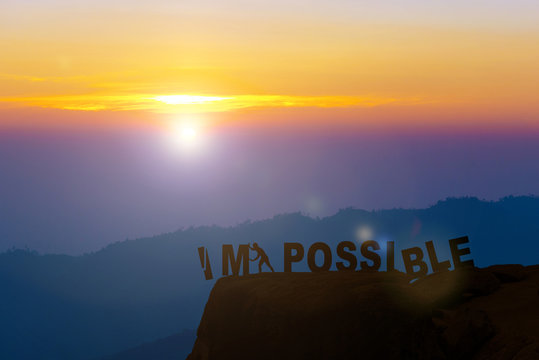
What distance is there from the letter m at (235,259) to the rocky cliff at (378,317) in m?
1.90

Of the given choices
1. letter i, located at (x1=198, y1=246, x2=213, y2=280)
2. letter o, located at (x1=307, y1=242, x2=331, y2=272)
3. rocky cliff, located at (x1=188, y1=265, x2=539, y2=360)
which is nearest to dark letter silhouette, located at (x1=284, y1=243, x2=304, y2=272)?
letter o, located at (x1=307, y1=242, x2=331, y2=272)

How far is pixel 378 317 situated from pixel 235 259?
12.9 m

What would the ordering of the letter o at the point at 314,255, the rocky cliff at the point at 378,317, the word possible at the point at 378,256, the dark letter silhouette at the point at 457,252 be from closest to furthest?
the rocky cliff at the point at 378,317 → the word possible at the point at 378,256 → the dark letter silhouette at the point at 457,252 → the letter o at the point at 314,255

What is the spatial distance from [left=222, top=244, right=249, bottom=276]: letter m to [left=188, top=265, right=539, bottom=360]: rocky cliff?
1.90 m

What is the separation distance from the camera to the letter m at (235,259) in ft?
103

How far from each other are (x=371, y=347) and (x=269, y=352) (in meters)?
5.06

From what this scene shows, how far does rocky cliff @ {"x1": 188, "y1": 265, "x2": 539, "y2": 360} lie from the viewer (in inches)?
783

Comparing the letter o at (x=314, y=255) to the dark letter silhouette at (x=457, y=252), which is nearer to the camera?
the dark letter silhouette at (x=457, y=252)

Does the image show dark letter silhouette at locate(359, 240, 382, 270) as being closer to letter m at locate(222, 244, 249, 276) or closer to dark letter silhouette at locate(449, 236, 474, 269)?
dark letter silhouette at locate(449, 236, 474, 269)

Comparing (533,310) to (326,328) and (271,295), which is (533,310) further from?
(271,295)

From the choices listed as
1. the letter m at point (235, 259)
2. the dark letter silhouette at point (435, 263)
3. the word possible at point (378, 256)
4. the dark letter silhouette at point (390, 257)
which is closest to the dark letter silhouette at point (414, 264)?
the word possible at point (378, 256)

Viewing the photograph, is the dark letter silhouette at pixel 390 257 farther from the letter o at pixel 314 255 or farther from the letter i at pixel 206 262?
the letter i at pixel 206 262

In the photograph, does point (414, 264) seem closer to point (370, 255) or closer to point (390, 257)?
point (390, 257)

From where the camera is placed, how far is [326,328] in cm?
2175
